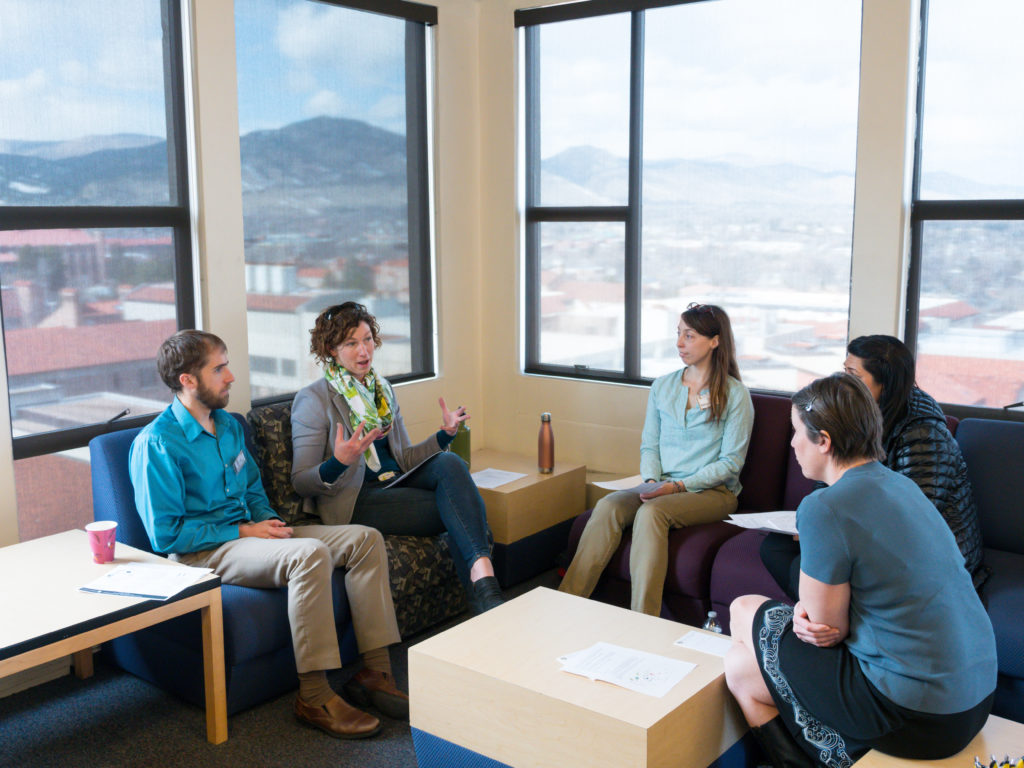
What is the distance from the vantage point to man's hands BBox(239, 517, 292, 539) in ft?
10.5

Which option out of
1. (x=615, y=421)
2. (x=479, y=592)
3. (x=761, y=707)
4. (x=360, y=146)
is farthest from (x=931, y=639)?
(x=360, y=146)

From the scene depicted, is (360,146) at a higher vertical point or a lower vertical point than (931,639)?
higher

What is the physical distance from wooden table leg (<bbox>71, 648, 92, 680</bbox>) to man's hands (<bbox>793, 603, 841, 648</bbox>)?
2330 millimetres

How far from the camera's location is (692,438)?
12.4 feet

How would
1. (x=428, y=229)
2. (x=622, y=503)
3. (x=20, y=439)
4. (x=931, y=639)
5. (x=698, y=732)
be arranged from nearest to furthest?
1. (x=931, y=639)
2. (x=698, y=732)
3. (x=20, y=439)
4. (x=622, y=503)
5. (x=428, y=229)

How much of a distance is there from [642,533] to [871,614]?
4.61 ft

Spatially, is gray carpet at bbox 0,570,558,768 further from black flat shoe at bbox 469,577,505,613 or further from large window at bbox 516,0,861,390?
large window at bbox 516,0,861,390

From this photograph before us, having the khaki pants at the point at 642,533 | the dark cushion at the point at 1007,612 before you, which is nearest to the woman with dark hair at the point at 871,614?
the dark cushion at the point at 1007,612

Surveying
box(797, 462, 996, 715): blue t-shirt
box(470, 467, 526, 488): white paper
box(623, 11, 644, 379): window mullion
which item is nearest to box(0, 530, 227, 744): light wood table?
box(470, 467, 526, 488): white paper

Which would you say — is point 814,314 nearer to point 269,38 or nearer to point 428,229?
point 428,229

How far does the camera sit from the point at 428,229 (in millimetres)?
4691

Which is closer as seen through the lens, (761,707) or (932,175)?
(761,707)

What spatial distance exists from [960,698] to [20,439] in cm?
287

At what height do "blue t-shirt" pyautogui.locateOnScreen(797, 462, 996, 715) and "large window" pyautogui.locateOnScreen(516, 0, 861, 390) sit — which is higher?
"large window" pyautogui.locateOnScreen(516, 0, 861, 390)
